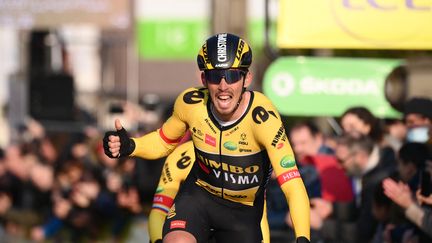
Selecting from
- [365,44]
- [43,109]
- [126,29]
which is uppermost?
[365,44]

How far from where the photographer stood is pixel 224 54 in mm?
7684

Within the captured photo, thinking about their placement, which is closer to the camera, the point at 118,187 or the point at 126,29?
the point at 118,187

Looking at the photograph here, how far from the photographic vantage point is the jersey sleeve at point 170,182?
29.8ft

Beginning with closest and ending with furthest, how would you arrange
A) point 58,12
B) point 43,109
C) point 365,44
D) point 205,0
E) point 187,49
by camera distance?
point 365,44 < point 58,12 < point 43,109 < point 187,49 < point 205,0

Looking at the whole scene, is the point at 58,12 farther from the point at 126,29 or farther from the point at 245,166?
the point at 245,166

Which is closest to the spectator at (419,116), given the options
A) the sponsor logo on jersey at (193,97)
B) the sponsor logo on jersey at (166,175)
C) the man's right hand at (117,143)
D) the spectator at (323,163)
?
the spectator at (323,163)

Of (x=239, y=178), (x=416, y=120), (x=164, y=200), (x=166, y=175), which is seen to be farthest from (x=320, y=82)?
(x=239, y=178)

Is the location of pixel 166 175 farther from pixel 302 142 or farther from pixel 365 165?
pixel 302 142

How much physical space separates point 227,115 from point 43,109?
11584 millimetres

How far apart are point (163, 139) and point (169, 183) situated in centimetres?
96

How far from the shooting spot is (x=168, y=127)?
827 centimetres

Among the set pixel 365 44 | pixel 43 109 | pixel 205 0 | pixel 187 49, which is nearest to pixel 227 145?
pixel 365 44

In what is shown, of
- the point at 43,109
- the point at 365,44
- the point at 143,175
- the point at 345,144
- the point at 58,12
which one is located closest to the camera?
the point at 365,44

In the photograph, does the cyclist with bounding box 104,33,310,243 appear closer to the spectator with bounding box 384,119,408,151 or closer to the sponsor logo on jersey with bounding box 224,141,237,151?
the sponsor logo on jersey with bounding box 224,141,237,151
